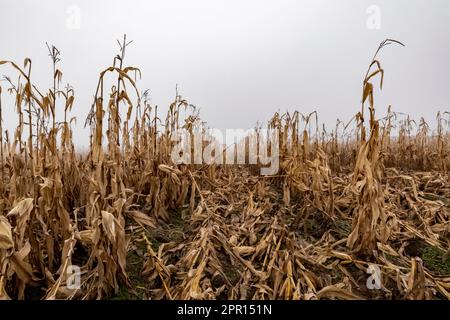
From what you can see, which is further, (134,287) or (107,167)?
(107,167)

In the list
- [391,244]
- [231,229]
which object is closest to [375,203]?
[391,244]

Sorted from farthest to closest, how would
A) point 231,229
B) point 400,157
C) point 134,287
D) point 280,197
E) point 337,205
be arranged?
1. point 400,157
2. point 280,197
3. point 337,205
4. point 231,229
5. point 134,287

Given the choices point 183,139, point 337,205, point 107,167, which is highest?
point 183,139

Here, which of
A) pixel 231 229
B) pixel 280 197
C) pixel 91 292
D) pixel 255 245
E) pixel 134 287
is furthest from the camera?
pixel 280 197

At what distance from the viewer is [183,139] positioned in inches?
130

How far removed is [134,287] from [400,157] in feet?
18.2
